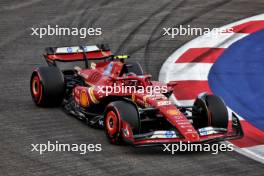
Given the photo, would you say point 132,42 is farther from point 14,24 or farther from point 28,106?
point 28,106

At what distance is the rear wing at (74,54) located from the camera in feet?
48.6

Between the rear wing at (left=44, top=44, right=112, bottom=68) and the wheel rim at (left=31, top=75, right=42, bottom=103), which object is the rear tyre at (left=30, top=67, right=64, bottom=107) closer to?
the wheel rim at (left=31, top=75, right=42, bottom=103)

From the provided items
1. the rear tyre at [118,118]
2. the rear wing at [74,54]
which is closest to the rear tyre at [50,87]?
the rear wing at [74,54]

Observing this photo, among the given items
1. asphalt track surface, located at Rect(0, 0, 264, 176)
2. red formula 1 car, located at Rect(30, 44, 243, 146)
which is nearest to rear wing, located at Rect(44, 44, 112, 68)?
red formula 1 car, located at Rect(30, 44, 243, 146)

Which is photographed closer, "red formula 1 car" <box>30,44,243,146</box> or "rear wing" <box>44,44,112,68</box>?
"red formula 1 car" <box>30,44,243,146</box>

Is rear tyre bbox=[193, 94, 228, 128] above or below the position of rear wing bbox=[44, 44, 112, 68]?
below

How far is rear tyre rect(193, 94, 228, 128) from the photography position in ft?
39.5

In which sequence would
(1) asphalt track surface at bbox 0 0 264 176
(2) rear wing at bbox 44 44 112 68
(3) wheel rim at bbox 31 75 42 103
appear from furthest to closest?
(2) rear wing at bbox 44 44 112 68, (3) wheel rim at bbox 31 75 42 103, (1) asphalt track surface at bbox 0 0 264 176

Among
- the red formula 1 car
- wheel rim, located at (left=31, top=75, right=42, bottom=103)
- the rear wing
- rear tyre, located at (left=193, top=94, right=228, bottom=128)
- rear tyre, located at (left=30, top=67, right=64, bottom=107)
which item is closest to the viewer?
the red formula 1 car

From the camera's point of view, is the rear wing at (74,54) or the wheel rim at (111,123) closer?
the wheel rim at (111,123)

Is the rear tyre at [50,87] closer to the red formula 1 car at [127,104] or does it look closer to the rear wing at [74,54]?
the red formula 1 car at [127,104]

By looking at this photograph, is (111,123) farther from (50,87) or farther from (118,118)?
(50,87)

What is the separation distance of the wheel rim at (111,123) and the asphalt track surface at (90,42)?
0.73 ft

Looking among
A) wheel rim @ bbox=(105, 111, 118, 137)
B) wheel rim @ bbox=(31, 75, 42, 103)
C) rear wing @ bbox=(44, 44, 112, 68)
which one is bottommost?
wheel rim @ bbox=(105, 111, 118, 137)
